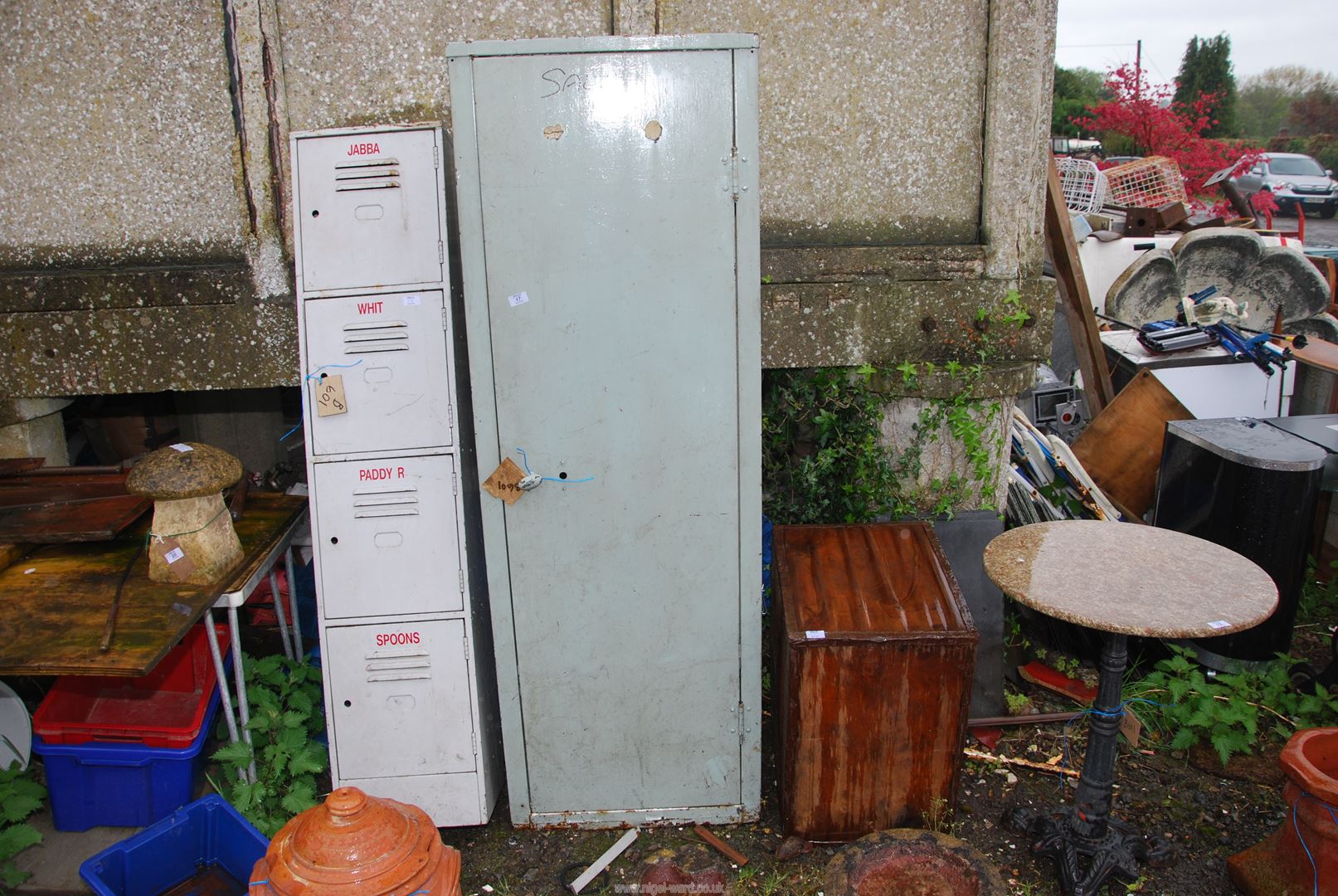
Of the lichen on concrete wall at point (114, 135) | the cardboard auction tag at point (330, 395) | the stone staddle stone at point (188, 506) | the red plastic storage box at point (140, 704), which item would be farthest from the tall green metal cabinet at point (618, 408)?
the lichen on concrete wall at point (114, 135)

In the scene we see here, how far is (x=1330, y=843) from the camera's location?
2.54 meters

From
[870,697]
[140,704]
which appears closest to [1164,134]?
[870,697]

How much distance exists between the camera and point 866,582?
123 inches

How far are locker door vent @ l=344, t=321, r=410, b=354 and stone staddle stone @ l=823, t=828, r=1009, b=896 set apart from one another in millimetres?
2165

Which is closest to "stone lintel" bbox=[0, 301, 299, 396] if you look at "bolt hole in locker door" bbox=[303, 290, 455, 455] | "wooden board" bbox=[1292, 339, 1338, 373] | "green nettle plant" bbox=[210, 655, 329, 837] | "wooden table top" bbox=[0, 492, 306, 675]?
"wooden table top" bbox=[0, 492, 306, 675]

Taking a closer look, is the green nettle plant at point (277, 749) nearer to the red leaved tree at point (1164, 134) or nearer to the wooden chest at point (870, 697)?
the wooden chest at point (870, 697)

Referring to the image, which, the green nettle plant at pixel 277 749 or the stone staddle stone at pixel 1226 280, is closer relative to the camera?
the green nettle plant at pixel 277 749

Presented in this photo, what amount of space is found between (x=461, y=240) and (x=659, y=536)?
3.69ft

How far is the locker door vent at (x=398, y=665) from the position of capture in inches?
119

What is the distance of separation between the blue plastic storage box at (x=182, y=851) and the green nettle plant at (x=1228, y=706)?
3.41 meters

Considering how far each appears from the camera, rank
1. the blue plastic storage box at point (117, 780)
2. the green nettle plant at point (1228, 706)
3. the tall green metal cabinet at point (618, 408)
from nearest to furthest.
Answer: the tall green metal cabinet at point (618, 408) < the blue plastic storage box at point (117, 780) < the green nettle plant at point (1228, 706)

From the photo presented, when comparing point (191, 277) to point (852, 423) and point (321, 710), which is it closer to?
point (321, 710)

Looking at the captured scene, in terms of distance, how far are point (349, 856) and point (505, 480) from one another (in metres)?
1.18

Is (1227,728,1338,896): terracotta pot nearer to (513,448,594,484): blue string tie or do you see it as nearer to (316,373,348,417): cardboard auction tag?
(513,448,594,484): blue string tie
